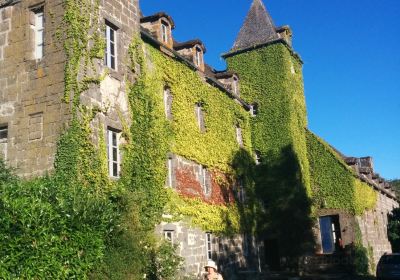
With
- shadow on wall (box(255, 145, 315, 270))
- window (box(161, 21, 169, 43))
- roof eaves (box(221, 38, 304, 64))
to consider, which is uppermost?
roof eaves (box(221, 38, 304, 64))

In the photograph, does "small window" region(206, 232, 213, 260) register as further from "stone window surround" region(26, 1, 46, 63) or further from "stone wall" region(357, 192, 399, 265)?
"stone wall" region(357, 192, 399, 265)

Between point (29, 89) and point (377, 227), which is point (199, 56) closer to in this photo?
point (29, 89)

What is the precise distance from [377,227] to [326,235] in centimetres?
637

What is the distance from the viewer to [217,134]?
940 inches

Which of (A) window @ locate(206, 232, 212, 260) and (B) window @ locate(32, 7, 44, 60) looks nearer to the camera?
(B) window @ locate(32, 7, 44, 60)

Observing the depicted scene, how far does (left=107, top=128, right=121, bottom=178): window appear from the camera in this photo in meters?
15.2

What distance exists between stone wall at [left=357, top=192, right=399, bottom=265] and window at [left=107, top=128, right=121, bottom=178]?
59.1 ft

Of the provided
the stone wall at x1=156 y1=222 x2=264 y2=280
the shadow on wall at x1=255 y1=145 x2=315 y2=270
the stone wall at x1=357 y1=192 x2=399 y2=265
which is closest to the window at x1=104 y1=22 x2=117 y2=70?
the stone wall at x1=156 y1=222 x2=264 y2=280

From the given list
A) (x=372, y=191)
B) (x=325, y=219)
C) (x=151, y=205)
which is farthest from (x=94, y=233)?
(x=372, y=191)

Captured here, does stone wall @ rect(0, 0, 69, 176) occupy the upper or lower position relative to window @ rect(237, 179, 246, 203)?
upper

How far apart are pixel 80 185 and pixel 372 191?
992 inches

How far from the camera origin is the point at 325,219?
29.3 meters

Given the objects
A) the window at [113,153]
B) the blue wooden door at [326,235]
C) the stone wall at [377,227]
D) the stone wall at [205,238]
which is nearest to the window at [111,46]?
the window at [113,153]

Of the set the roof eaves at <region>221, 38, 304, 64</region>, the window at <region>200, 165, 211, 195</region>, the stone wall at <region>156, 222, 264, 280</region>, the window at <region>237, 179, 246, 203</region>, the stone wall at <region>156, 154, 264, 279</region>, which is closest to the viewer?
the stone wall at <region>156, 222, 264, 280</region>
